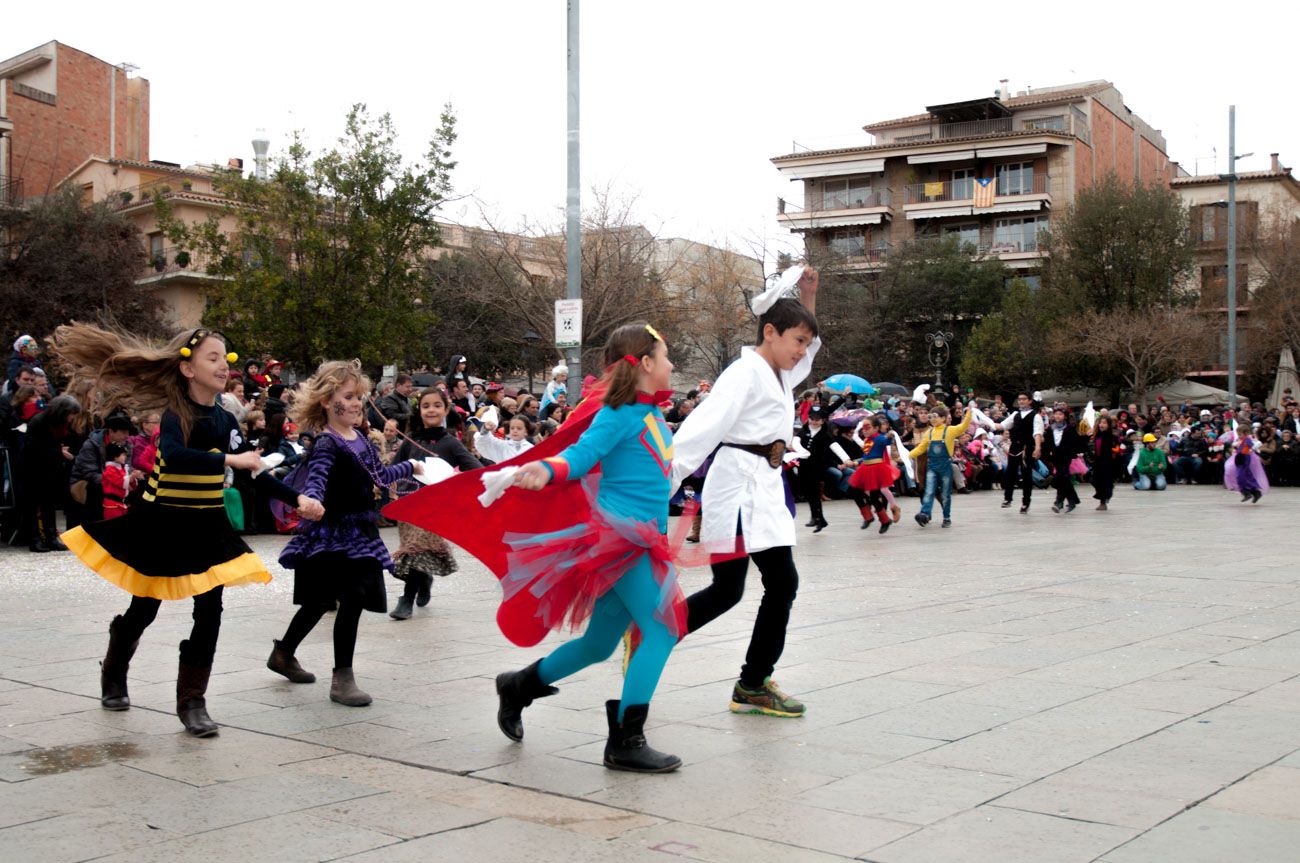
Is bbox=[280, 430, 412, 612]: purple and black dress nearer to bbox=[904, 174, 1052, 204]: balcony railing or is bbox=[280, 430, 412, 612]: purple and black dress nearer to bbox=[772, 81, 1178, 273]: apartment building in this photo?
bbox=[772, 81, 1178, 273]: apartment building

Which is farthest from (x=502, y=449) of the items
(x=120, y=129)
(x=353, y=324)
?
(x=120, y=129)

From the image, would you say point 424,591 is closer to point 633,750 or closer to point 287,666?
point 287,666

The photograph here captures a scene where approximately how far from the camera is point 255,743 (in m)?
5.23

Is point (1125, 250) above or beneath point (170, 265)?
above

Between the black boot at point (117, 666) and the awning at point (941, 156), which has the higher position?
the awning at point (941, 156)

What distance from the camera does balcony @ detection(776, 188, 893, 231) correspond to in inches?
2431

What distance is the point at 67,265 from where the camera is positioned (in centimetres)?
3641

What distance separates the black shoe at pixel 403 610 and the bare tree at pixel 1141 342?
4151 cm

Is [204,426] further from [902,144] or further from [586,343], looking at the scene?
[902,144]

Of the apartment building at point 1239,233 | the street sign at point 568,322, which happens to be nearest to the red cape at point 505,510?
the street sign at point 568,322

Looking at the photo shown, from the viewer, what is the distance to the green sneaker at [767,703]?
565 centimetres

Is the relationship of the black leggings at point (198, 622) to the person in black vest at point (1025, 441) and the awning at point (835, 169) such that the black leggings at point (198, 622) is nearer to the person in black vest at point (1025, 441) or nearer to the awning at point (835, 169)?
the person in black vest at point (1025, 441)

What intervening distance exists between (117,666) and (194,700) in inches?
25.2

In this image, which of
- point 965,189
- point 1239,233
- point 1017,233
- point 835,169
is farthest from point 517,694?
point 835,169
